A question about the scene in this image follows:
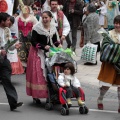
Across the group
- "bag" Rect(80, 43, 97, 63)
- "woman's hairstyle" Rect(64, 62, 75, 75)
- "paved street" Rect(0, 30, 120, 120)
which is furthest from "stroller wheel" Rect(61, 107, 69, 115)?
"bag" Rect(80, 43, 97, 63)

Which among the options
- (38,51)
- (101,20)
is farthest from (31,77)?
(101,20)

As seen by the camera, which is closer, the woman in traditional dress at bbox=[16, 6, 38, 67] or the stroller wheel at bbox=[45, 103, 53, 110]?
the stroller wheel at bbox=[45, 103, 53, 110]

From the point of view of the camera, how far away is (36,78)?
28.0ft

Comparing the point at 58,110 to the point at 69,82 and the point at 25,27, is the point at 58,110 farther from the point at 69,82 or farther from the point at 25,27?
the point at 25,27

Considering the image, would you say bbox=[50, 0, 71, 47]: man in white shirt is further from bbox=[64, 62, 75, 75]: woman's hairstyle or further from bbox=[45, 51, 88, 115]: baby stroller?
bbox=[64, 62, 75, 75]: woman's hairstyle

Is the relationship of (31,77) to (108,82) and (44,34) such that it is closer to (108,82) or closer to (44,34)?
(44,34)

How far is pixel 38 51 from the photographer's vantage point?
862cm

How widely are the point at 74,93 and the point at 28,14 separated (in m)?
4.82

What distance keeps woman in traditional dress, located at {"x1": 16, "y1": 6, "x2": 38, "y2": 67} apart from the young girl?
4183 mm

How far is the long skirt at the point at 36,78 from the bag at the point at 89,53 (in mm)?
4765

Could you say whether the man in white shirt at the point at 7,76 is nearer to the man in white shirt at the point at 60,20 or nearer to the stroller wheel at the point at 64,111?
the stroller wheel at the point at 64,111

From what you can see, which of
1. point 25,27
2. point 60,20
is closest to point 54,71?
point 60,20

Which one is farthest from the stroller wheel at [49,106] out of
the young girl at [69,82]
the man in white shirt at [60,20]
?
the man in white shirt at [60,20]

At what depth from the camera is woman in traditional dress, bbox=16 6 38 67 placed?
12.3 m
